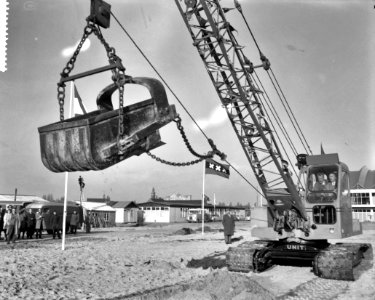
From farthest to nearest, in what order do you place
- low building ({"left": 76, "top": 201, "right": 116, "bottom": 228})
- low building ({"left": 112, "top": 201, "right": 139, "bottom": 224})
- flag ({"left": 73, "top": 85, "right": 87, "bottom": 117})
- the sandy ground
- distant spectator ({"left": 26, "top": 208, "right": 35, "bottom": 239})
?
low building ({"left": 112, "top": 201, "right": 139, "bottom": 224}) → low building ({"left": 76, "top": 201, "right": 116, "bottom": 228}) → distant spectator ({"left": 26, "top": 208, "right": 35, "bottom": 239}) → flag ({"left": 73, "top": 85, "right": 87, "bottom": 117}) → the sandy ground

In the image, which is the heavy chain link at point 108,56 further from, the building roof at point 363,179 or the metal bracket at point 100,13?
the building roof at point 363,179

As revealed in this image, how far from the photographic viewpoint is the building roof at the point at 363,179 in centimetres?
7700

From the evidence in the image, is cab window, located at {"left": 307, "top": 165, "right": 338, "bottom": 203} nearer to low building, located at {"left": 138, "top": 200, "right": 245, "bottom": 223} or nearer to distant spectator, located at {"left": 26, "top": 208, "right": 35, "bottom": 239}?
distant spectator, located at {"left": 26, "top": 208, "right": 35, "bottom": 239}

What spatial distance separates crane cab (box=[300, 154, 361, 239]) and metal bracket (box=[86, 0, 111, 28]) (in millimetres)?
7783

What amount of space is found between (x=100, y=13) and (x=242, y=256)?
25.8 ft

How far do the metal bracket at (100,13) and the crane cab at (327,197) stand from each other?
7.78m

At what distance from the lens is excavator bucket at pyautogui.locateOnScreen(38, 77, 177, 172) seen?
550cm

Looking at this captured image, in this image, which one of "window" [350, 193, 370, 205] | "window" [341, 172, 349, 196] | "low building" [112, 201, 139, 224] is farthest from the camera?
"window" [350, 193, 370, 205]

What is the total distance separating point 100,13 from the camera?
5.91m

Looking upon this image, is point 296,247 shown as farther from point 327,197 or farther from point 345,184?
point 345,184

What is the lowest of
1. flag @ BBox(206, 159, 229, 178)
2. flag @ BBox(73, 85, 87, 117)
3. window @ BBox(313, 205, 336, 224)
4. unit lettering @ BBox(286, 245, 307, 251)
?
unit lettering @ BBox(286, 245, 307, 251)

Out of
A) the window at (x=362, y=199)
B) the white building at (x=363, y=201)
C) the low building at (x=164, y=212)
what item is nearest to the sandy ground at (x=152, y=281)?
the low building at (x=164, y=212)

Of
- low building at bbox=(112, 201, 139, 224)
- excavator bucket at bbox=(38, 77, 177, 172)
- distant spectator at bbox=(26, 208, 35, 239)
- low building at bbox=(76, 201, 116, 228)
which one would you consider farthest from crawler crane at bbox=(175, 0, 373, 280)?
low building at bbox=(112, 201, 139, 224)

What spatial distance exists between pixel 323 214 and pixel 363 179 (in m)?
78.0
